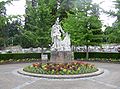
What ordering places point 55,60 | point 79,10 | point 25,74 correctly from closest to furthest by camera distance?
1. point 25,74
2. point 55,60
3. point 79,10

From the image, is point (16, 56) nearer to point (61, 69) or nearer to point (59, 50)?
point (59, 50)

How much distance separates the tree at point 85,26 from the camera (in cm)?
2614

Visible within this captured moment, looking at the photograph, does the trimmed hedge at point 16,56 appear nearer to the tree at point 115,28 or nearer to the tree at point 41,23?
the tree at point 41,23

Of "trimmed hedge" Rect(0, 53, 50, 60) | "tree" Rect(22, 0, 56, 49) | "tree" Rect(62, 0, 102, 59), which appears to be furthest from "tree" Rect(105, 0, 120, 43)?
"trimmed hedge" Rect(0, 53, 50, 60)

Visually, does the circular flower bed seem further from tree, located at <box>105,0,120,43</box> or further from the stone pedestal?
tree, located at <box>105,0,120,43</box>

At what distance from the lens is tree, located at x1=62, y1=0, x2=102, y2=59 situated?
85.8ft

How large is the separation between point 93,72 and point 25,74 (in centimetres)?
459

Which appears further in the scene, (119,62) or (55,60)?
(119,62)

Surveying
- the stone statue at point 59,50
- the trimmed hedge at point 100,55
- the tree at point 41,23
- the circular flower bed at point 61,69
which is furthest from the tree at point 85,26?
the circular flower bed at point 61,69

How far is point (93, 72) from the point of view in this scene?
15.7 m

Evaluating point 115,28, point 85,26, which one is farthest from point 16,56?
point 115,28

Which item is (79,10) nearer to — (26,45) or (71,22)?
(71,22)

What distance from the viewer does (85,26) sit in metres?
26.5

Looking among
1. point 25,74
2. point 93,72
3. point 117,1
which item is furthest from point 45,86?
point 117,1
